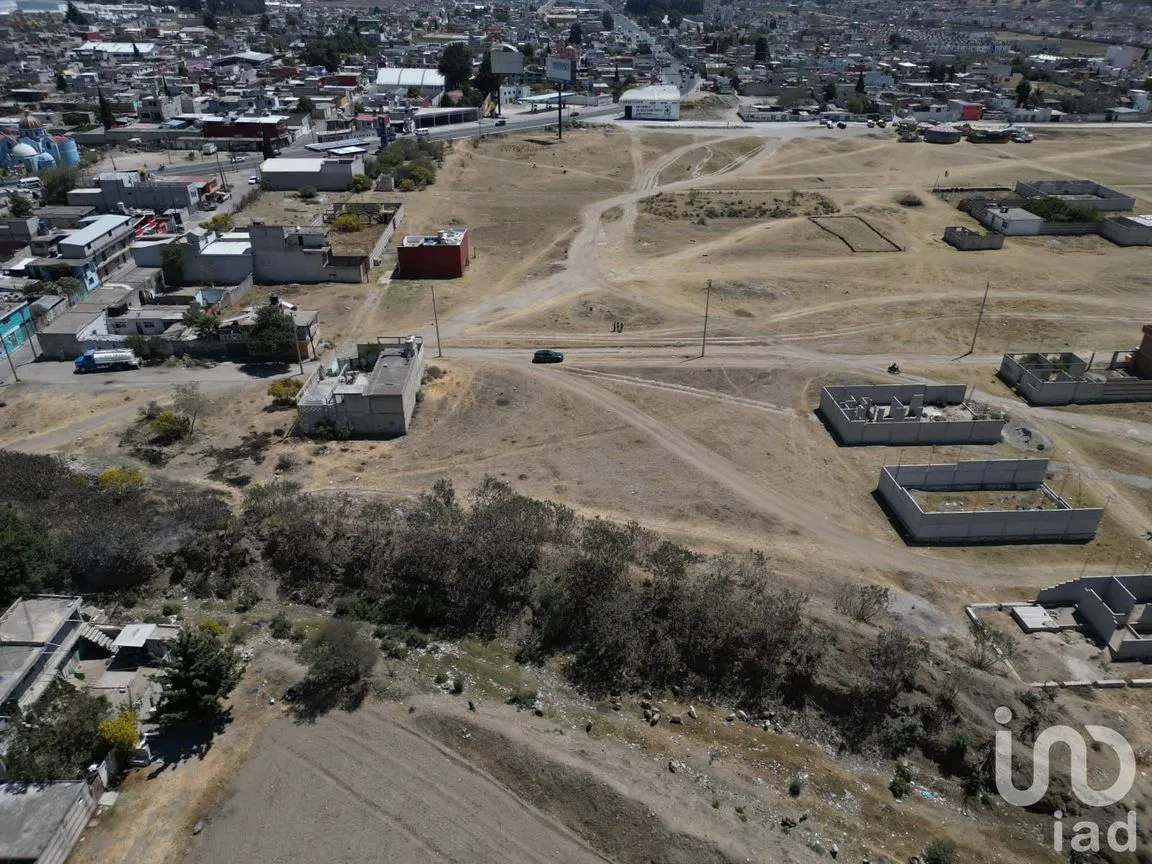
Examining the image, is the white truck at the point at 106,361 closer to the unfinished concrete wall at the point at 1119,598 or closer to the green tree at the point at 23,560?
the green tree at the point at 23,560

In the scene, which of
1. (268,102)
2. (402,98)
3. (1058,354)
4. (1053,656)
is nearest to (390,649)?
(1053,656)

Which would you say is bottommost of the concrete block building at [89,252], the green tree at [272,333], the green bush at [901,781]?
the green bush at [901,781]

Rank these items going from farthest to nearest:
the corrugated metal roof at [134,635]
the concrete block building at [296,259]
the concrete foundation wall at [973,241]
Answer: the concrete foundation wall at [973,241]
the concrete block building at [296,259]
the corrugated metal roof at [134,635]

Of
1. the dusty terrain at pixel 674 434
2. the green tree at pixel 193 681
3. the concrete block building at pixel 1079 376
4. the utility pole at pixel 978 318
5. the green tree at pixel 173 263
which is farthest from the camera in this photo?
the green tree at pixel 173 263

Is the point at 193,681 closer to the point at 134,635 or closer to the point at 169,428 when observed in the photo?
the point at 134,635

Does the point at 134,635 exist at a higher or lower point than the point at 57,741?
lower

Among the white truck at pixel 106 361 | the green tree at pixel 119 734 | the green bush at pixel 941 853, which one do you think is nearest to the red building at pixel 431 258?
the white truck at pixel 106 361

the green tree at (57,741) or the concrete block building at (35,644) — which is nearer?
the green tree at (57,741)

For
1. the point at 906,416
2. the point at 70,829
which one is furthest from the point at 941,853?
the point at 906,416
